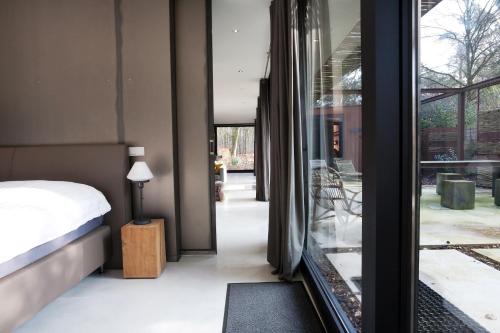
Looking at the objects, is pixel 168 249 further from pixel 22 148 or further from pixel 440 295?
pixel 440 295

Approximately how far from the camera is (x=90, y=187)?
2.92m

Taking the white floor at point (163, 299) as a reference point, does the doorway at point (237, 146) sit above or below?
above

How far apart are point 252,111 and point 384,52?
11112mm

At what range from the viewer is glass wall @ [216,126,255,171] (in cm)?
1559

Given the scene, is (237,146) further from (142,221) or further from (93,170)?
(142,221)

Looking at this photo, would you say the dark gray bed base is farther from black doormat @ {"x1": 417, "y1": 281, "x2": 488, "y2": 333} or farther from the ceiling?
the ceiling

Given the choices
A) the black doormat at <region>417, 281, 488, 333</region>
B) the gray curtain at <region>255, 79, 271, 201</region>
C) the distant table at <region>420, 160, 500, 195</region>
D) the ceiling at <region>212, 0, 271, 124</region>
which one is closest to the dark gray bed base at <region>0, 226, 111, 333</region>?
the black doormat at <region>417, 281, 488, 333</region>

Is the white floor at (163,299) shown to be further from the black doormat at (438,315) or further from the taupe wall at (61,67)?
the taupe wall at (61,67)

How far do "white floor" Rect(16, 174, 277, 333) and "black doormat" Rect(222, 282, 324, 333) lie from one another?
0.09 metres

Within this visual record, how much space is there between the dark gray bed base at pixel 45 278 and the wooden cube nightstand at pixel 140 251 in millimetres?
217

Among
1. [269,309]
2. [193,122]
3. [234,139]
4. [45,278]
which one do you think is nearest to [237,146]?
[234,139]

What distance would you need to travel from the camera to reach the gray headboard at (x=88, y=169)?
10.1 feet

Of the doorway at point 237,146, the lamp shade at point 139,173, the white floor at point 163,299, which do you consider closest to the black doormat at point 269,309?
the white floor at point 163,299

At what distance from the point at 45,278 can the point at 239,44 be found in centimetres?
368
